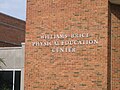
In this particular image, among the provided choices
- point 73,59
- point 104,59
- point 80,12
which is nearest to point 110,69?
point 104,59

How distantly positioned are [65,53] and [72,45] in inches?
18.5

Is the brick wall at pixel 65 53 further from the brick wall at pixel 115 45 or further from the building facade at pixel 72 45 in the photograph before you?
the brick wall at pixel 115 45

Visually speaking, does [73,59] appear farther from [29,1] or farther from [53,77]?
[29,1]

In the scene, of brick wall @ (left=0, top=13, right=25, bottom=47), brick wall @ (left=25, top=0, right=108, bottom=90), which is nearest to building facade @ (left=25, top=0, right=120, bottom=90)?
brick wall @ (left=25, top=0, right=108, bottom=90)

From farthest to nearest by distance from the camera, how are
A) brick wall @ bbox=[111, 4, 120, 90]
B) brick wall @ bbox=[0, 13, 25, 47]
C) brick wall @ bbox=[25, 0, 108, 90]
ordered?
brick wall @ bbox=[0, 13, 25, 47] → brick wall @ bbox=[111, 4, 120, 90] → brick wall @ bbox=[25, 0, 108, 90]

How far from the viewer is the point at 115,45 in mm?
16812

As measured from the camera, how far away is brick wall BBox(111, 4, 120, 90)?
16.6 m

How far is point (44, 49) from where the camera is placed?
1741 centimetres

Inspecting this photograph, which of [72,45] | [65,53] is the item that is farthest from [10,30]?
[72,45]

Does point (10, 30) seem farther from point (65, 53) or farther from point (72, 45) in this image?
point (72, 45)

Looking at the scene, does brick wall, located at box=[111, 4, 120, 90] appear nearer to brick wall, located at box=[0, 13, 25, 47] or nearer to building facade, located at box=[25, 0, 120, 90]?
building facade, located at box=[25, 0, 120, 90]

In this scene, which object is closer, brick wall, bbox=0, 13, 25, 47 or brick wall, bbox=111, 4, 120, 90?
brick wall, bbox=111, 4, 120, 90

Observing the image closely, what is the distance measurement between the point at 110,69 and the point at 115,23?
80.4 inches

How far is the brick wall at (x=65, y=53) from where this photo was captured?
640 inches
